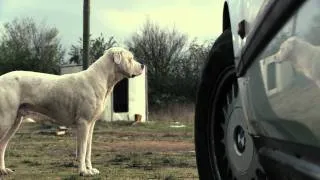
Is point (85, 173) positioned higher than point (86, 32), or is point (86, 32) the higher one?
point (86, 32)

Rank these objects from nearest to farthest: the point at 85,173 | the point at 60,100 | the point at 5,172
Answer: the point at 85,173, the point at 5,172, the point at 60,100

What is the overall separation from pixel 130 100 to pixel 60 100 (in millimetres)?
24574

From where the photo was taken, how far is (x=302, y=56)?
8.61 ft

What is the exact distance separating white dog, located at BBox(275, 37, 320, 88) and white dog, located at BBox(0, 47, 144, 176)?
261 inches

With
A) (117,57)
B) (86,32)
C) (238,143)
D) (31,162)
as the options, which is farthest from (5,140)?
(86,32)

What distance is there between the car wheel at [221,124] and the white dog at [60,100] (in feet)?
15.3

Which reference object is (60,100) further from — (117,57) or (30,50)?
(30,50)

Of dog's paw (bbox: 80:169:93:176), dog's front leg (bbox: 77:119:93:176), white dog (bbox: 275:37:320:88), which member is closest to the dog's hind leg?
dog's front leg (bbox: 77:119:93:176)

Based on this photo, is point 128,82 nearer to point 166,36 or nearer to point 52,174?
point 52,174

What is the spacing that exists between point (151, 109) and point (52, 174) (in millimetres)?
38051

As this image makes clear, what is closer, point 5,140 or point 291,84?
point 291,84

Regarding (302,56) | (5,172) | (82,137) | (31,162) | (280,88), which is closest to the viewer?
(302,56)

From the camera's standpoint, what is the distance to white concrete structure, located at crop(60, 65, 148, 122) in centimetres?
→ 3308

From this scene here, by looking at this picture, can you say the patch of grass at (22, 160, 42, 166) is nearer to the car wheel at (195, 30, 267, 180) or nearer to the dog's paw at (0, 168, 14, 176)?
the dog's paw at (0, 168, 14, 176)
